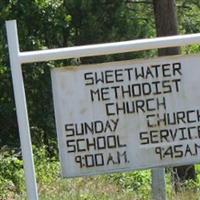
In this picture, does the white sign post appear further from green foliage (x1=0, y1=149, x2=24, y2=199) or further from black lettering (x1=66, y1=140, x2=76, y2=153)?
green foliage (x1=0, y1=149, x2=24, y2=199)

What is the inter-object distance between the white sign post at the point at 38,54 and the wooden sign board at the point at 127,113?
1.5 inches

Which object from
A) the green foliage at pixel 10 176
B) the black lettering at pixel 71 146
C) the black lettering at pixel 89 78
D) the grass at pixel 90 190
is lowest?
the green foliage at pixel 10 176

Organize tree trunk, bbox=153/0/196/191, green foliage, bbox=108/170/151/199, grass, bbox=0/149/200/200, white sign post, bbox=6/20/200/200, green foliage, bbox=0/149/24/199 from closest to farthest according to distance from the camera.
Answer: white sign post, bbox=6/20/200/200 < grass, bbox=0/149/200/200 < green foliage, bbox=108/170/151/199 < green foliage, bbox=0/149/24/199 < tree trunk, bbox=153/0/196/191

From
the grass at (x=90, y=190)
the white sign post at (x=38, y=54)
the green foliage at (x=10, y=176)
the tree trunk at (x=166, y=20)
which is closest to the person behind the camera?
the white sign post at (x=38, y=54)

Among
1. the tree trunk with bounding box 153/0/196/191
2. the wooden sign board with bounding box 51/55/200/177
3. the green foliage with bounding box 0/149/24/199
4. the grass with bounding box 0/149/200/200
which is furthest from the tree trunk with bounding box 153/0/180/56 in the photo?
the wooden sign board with bounding box 51/55/200/177

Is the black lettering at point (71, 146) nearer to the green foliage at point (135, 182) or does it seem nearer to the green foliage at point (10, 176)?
the green foliage at point (135, 182)

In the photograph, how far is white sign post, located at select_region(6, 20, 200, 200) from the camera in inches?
171

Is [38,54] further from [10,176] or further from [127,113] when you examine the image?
[10,176]

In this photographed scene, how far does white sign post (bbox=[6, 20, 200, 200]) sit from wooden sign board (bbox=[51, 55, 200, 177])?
0.04 m

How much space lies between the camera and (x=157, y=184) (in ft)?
15.8

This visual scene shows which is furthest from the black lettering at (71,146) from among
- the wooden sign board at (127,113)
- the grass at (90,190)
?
the grass at (90,190)

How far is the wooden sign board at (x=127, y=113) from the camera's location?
4.40 metres

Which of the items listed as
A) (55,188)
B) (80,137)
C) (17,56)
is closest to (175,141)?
(80,137)

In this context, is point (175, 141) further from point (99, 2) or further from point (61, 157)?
point (99, 2)
